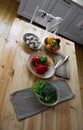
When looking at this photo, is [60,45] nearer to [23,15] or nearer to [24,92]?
[24,92]

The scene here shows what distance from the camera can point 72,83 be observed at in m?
1.28

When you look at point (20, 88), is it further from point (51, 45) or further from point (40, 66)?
point (51, 45)

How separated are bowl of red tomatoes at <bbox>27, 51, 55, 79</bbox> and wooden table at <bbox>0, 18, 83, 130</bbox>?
37 millimetres

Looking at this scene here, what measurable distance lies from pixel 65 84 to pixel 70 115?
0.26 metres

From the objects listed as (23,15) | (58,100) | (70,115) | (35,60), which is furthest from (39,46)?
(23,15)

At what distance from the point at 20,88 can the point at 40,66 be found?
0.78ft

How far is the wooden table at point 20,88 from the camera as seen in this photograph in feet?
2.93

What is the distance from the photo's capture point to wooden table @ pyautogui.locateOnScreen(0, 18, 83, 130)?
89 cm

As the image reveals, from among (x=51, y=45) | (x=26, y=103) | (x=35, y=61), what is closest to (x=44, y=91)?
(x=26, y=103)

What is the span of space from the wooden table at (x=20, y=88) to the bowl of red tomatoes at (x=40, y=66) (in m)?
0.04

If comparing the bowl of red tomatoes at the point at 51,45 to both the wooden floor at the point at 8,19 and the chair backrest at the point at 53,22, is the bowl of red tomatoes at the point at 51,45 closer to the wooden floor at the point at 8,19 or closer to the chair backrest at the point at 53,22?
the chair backrest at the point at 53,22

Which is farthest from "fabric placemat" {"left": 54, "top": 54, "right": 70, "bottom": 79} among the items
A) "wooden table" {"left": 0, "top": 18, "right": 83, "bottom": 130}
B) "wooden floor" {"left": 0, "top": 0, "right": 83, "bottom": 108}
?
"wooden floor" {"left": 0, "top": 0, "right": 83, "bottom": 108}

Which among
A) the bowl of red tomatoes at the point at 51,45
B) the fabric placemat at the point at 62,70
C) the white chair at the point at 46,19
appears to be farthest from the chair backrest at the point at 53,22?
the fabric placemat at the point at 62,70

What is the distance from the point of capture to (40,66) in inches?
46.3
